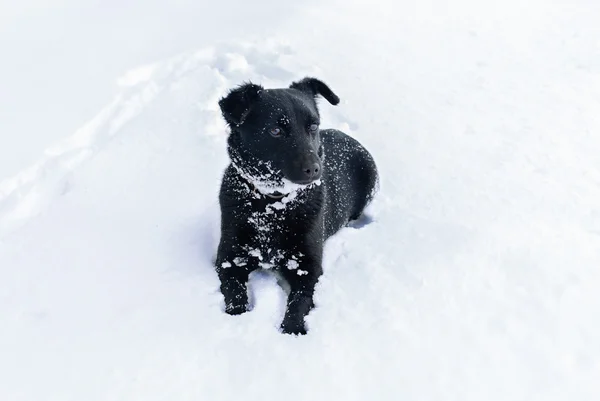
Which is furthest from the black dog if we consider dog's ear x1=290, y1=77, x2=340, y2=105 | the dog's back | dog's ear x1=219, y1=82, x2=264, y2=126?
the dog's back

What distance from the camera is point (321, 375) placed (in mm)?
2787

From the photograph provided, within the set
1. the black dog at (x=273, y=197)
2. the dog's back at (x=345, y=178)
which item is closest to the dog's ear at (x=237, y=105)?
the black dog at (x=273, y=197)

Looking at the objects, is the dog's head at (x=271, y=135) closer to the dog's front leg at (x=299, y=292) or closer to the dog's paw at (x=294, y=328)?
the dog's front leg at (x=299, y=292)

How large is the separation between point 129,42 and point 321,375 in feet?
19.6

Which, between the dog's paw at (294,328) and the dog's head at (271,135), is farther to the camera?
the dog's head at (271,135)

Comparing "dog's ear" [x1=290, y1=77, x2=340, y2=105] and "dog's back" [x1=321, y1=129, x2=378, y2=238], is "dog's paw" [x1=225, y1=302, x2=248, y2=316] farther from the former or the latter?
"dog's ear" [x1=290, y1=77, x2=340, y2=105]

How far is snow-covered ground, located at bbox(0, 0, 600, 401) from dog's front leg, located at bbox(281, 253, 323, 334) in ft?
0.27

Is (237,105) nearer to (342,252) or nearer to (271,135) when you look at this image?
(271,135)

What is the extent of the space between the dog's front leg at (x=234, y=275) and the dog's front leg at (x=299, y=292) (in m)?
0.29

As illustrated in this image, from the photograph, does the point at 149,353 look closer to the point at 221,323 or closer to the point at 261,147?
the point at 221,323

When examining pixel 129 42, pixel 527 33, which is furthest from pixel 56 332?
pixel 527 33

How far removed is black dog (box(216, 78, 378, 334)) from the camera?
3346 millimetres

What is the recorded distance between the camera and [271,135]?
3404 mm

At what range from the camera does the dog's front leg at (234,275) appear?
132 inches
